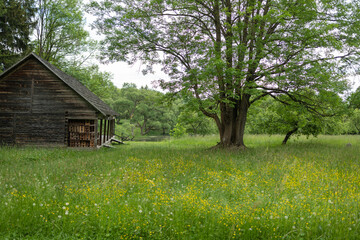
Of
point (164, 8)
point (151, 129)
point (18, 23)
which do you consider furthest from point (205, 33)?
point (151, 129)

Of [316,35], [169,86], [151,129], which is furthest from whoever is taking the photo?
[151,129]

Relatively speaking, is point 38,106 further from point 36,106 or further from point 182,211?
point 182,211

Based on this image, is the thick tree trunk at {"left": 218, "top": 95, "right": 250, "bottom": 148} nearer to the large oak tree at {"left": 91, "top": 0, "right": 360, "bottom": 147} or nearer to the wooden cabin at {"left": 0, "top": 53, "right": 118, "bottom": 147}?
the large oak tree at {"left": 91, "top": 0, "right": 360, "bottom": 147}

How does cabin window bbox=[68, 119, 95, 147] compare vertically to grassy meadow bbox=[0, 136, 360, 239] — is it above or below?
above

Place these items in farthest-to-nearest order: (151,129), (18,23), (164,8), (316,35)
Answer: (151,129)
(18,23)
(164,8)
(316,35)

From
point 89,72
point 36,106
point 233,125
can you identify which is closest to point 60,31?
point 89,72

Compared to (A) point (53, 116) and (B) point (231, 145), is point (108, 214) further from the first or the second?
(A) point (53, 116)

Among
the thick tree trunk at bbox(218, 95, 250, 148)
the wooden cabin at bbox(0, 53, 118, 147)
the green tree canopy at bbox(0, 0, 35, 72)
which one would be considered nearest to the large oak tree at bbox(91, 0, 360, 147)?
the thick tree trunk at bbox(218, 95, 250, 148)

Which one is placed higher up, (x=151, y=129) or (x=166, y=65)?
(x=166, y=65)

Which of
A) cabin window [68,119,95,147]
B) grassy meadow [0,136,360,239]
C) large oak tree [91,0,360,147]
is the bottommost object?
grassy meadow [0,136,360,239]

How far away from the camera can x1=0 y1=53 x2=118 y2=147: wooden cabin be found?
16516mm

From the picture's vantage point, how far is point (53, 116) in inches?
662

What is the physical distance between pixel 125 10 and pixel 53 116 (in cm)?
902

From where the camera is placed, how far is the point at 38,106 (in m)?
16.7
